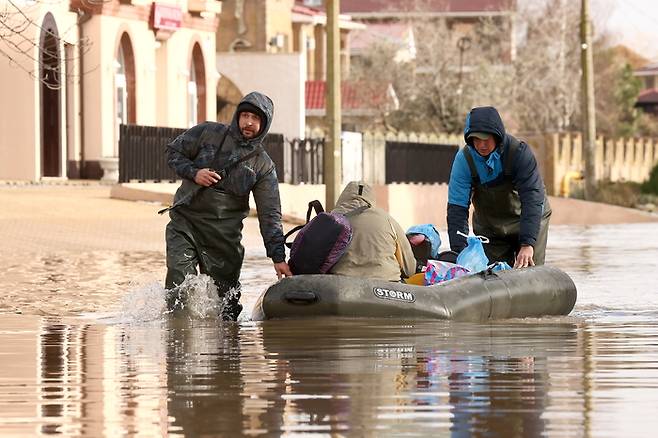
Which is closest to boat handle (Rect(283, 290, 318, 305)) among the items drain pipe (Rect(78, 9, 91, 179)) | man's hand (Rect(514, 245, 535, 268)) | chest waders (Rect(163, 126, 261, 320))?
chest waders (Rect(163, 126, 261, 320))

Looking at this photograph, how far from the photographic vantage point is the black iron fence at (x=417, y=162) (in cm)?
4959

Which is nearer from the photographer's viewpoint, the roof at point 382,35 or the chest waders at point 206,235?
the chest waders at point 206,235

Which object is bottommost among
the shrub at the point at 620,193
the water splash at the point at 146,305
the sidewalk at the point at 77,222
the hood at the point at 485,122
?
the shrub at the point at 620,193

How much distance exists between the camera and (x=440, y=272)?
15.9m

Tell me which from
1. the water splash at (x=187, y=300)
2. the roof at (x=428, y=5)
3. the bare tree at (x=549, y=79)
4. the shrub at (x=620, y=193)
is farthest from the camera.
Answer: the roof at (x=428, y=5)

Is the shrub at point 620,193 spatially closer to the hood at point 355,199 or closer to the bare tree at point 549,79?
the bare tree at point 549,79

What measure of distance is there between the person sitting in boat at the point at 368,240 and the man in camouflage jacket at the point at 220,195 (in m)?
0.47

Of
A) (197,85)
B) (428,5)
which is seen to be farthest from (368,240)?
(428,5)

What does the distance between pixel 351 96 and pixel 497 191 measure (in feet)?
217

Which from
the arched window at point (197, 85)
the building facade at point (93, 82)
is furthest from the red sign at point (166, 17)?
the arched window at point (197, 85)

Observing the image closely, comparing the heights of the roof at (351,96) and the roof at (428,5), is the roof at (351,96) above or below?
below

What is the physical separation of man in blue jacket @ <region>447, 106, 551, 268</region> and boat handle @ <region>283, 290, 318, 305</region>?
190cm

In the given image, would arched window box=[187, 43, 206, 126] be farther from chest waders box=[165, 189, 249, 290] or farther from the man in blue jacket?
chest waders box=[165, 189, 249, 290]

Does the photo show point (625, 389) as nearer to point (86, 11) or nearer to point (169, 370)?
point (169, 370)
